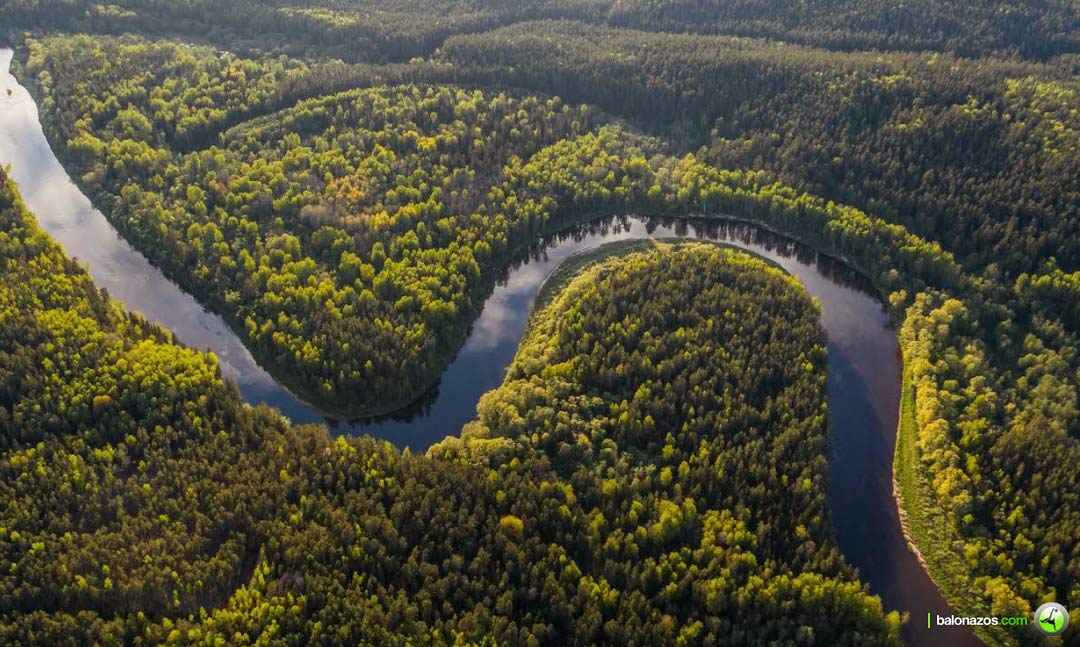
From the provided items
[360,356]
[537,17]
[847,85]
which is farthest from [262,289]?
[537,17]

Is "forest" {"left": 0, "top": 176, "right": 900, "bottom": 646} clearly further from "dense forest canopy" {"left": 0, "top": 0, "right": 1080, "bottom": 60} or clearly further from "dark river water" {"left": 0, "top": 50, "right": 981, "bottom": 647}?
"dense forest canopy" {"left": 0, "top": 0, "right": 1080, "bottom": 60}

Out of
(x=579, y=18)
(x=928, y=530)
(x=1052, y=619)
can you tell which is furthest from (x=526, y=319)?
(x=579, y=18)

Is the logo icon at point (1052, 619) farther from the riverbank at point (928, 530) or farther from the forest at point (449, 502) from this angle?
the forest at point (449, 502)

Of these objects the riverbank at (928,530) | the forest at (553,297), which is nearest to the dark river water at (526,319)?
the riverbank at (928,530)

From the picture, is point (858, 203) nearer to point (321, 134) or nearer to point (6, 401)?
point (321, 134)

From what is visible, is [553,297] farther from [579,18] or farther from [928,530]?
[579,18]

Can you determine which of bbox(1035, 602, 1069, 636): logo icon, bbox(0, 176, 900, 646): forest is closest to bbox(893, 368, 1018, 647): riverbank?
bbox(1035, 602, 1069, 636): logo icon
